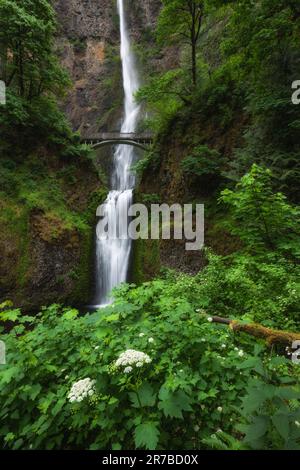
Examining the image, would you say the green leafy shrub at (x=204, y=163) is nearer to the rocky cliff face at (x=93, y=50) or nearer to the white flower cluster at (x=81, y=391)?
the white flower cluster at (x=81, y=391)

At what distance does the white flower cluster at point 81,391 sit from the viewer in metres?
1.99

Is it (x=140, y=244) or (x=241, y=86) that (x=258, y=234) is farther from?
(x=140, y=244)

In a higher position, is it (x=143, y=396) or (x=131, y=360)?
(x=131, y=360)

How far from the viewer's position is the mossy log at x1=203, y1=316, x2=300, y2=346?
2820mm

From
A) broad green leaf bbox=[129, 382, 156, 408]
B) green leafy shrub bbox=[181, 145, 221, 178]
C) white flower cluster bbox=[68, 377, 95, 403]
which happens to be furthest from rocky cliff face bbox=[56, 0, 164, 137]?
broad green leaf bbox=[129, 382, 156, 408]

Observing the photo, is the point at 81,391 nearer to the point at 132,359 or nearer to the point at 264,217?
the point at 132,359

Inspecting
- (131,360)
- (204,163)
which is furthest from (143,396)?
(204,163)

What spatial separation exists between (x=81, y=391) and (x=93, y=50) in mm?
42573

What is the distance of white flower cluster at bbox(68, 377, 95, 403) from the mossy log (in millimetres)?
1605

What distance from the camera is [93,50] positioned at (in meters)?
36.4

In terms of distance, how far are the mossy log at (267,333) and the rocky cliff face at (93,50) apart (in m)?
34.0

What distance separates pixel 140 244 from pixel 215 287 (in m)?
9.69

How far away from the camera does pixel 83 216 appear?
53.6 ft
